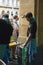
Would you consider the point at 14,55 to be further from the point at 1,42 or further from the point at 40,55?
the point at 1,42

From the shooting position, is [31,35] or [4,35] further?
[31,35]

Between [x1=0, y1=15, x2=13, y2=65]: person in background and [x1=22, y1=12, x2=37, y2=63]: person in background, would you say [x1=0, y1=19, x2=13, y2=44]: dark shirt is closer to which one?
[x1=0, y1=15, x2=13, y2=65]: person in background

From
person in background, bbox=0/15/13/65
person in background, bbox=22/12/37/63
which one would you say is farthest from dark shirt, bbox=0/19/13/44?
person in background, bbox=22/12/37/63

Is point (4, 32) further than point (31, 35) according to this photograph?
No

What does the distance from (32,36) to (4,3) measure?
37446 millimetres

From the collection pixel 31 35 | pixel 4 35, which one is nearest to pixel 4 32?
pixel 4 35

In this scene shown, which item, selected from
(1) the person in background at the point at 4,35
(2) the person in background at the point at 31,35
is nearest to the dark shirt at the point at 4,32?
(1) the person in background at the point at 4,35

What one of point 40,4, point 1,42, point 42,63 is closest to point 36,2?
point 40,4

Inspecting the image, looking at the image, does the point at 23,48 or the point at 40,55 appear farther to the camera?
the point at 40,55

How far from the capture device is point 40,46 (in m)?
8.14

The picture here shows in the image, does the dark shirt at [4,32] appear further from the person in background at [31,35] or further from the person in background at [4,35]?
the person in background at [31,35]

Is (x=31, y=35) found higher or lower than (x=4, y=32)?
lower

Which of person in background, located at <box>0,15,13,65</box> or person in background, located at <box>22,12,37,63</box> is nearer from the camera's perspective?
person in background, located at <box>0,15,13,65</box>

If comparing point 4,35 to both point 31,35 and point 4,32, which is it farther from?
point 31,35
